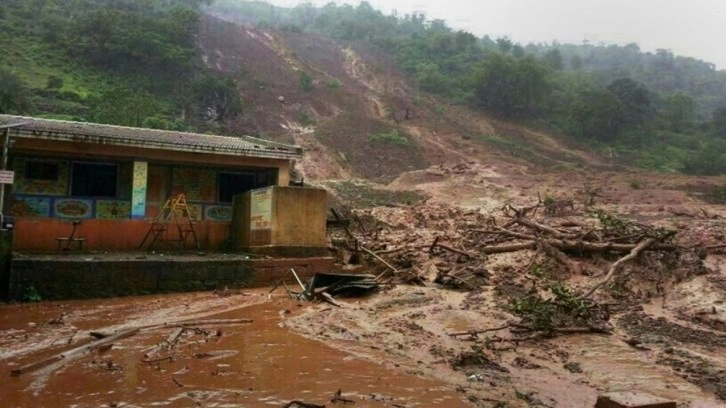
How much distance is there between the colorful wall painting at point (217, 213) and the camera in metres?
17.2

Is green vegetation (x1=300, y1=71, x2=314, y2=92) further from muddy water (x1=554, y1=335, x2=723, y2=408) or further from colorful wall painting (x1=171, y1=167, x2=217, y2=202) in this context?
muddy water (x1=554, y1=335, x2=723, y2=408)

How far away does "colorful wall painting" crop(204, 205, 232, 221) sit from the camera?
677 inches

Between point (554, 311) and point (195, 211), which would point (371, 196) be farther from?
point (554, 311)

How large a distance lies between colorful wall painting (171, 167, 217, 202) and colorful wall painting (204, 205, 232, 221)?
24cm

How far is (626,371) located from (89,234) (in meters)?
12.8

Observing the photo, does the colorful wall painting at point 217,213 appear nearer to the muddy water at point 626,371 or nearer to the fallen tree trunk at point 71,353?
the fallen tree trunk at point 71,353

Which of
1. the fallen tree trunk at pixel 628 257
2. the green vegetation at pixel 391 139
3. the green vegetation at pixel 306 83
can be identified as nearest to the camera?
the fallen tree trunk at pixel 628 257

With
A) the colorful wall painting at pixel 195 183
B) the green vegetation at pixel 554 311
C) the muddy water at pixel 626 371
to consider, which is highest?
the colorful wall painting at pixel 195 183

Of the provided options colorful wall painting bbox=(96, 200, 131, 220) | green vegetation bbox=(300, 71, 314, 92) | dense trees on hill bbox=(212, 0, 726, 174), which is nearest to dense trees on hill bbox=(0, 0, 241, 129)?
green vegetation bbox=(300, 71, 314, 92)

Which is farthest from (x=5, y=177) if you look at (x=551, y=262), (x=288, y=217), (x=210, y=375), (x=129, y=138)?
(x=551, y=262)

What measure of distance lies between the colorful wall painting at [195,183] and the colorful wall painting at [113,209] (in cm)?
133

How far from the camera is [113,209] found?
1606cm

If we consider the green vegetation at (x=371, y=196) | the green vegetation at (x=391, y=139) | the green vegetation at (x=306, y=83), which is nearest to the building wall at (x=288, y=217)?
the green vegetation at (x=371, y=196)

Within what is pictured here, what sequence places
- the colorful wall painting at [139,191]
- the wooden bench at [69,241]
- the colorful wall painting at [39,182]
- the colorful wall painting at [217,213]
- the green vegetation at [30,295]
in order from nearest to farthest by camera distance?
the green vegetation at [30,295], the wooden bench at [69,241], the colorful wall painting at [39,182], the colorful wall painting at [139,191], the colorful wall painting at [217,213]
